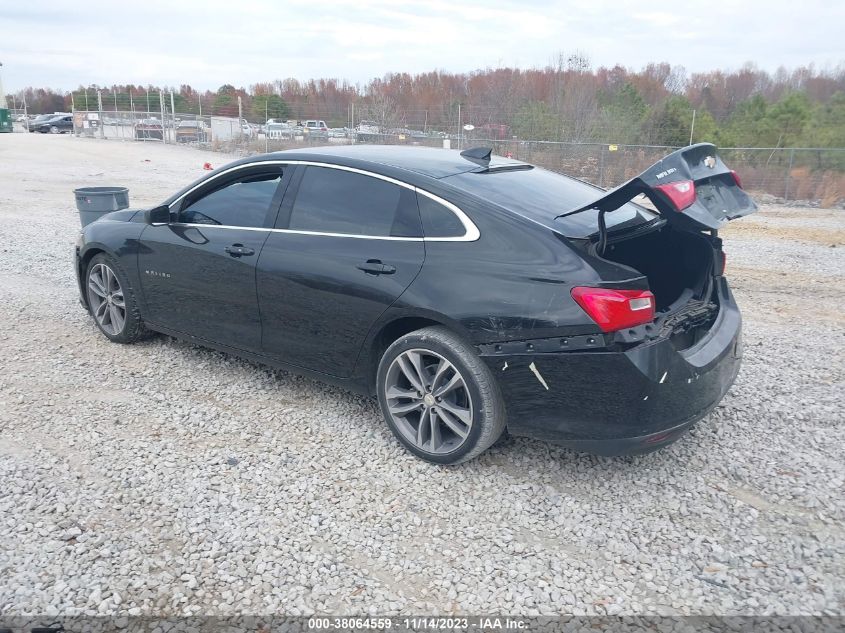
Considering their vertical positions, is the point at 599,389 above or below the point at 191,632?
above

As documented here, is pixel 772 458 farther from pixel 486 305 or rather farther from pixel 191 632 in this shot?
pixel 191 632

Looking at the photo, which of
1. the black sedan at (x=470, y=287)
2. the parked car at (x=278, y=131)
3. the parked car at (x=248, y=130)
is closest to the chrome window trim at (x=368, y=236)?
the black sedan at (x=470, y=287)

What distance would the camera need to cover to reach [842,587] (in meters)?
2.83

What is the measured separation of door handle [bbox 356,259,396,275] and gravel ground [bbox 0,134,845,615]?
1.01 m

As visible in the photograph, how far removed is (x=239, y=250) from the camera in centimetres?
443

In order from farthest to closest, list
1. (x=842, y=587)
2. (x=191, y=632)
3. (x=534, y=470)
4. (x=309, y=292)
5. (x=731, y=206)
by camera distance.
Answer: (x=309, y=292), (x=534, y=470), (x=731, y=206), (x=842, y=587), (x=191, y=632)

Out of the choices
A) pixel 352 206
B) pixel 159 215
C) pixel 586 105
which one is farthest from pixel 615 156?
pixel 352 206

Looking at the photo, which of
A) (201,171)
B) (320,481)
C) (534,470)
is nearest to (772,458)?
(534,470)

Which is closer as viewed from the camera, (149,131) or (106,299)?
(106,299)

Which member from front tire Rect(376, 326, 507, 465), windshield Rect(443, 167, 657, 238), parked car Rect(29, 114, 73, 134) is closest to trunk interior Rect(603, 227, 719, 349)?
windshield Rect(443, 167, 657, 238)

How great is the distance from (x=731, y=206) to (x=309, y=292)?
2355 millimetres

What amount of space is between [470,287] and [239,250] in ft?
5.70

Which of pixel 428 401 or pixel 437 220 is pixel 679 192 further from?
pixel 428 401

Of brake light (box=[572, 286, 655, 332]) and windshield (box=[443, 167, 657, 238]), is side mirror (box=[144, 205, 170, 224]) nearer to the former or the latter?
windshield (box=[443, 167, 657, 238])
